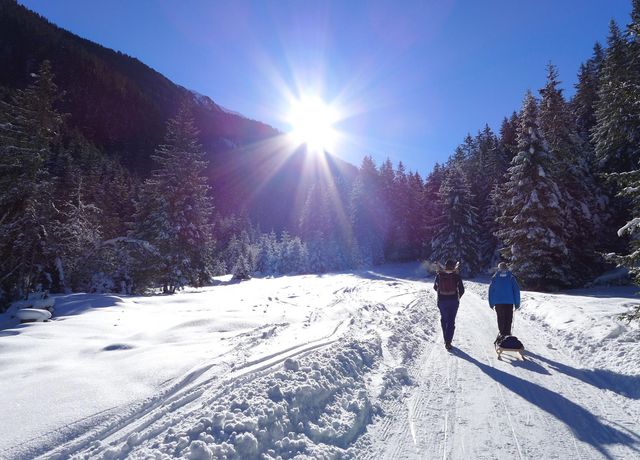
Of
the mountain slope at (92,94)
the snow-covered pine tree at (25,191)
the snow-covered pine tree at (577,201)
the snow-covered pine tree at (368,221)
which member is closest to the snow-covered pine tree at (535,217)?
the snow-covered pine tree at (577,201)

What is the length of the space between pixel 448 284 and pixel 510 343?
5.77 feet

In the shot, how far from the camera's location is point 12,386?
4.47 meters

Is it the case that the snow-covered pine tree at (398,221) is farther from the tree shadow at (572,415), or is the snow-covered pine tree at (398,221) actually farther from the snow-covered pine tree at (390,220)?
the tree shadow at (572,415)

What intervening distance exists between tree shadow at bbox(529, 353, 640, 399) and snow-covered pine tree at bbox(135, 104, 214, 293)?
20236mm

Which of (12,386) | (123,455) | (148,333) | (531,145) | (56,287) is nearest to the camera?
(123,455)

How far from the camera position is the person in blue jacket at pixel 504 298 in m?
8.08

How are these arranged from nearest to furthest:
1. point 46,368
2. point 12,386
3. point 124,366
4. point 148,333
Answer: point 12,386 → point 46,368 → point 124,366 → point 148,333

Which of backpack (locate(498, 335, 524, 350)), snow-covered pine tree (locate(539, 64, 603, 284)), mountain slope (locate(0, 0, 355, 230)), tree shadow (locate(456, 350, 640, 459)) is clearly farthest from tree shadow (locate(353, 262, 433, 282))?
mountain slope (locate(0, 0, 355, 230))

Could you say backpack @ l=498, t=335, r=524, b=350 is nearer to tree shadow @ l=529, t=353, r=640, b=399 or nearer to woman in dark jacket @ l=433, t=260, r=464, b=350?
tree shadow @ l=529, t=353, r=640, b=399

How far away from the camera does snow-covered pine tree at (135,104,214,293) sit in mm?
21859

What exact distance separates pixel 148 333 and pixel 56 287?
1285 centimetres

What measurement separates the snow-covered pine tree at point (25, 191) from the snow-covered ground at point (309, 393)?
8.93 metres

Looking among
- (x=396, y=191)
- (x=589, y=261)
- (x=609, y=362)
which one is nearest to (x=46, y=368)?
(x=609, y=362)

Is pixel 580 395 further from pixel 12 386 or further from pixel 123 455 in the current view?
pixel 12 386
